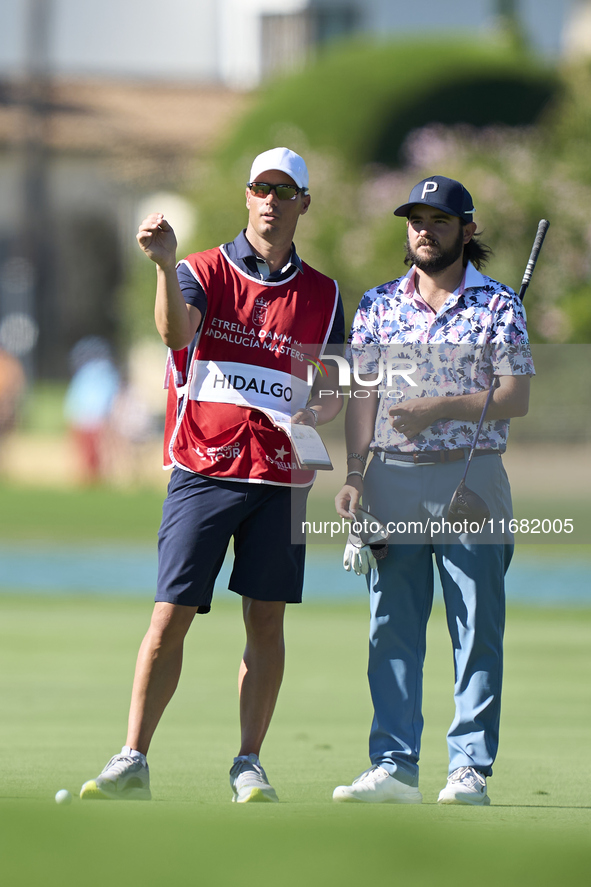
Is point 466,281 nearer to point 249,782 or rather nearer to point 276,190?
point 276,190

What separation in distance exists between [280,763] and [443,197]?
2331 millimetres

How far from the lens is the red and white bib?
16.1 feet

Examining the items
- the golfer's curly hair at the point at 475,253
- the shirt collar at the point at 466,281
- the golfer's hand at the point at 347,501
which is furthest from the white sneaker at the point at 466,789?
the golfer's curly hair at the point at 475,253

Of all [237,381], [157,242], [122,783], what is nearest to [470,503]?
[237,381]

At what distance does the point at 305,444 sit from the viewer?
4875mm

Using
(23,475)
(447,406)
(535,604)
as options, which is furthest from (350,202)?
(447,406)

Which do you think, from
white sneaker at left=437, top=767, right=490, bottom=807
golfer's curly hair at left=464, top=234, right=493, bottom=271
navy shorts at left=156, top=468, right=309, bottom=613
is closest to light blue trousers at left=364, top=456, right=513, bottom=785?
white sneaker at left=437, top=767, right=490, bottom=807

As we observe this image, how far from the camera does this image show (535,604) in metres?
12.3

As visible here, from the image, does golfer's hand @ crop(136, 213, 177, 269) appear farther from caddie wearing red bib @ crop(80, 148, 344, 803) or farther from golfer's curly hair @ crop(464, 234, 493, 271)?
golfer's curly hair @ crop(464, 234, 493, 271)

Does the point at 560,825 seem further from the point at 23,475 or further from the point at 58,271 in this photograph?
the point at 58,271

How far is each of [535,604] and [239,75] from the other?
46.4 metres

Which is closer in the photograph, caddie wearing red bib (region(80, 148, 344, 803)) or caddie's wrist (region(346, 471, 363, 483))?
caddie wearing red bib (region(80, 148, 344, 803))

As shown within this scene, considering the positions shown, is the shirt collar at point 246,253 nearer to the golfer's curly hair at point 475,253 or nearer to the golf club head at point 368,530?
the golfer's curly hair at point 475,253

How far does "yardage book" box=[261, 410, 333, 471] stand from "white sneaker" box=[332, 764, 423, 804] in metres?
1.04
